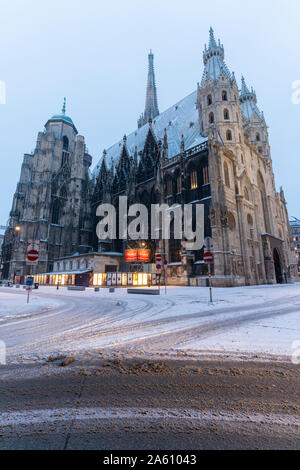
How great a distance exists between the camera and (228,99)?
31781 millimetres

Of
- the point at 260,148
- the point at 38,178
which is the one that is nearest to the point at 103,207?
the point at 38,178

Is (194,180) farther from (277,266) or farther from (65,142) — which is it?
(65,142)

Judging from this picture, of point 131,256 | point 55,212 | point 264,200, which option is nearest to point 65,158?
point 55,212

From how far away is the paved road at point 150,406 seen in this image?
1.44 m

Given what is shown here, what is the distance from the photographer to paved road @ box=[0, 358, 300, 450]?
1.44 metres

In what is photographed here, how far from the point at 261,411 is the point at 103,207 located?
39.9m

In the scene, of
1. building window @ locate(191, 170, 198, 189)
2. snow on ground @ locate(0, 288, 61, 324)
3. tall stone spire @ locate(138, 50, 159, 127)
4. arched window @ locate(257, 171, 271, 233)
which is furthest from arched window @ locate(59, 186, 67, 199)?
snow on ground @ locate(0, 288, 61, 324)

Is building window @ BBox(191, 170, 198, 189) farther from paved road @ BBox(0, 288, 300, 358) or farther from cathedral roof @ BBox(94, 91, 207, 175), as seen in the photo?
paved road @ BBox(0, 288, 300, 358)

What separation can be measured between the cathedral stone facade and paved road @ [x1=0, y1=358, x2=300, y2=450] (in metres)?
20.7

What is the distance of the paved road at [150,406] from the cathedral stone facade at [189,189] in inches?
817

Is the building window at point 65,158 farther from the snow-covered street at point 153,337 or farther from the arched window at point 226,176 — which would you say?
the snow-covered street at point 153,337

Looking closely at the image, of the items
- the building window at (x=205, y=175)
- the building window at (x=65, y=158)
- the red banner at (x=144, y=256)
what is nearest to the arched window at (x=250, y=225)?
the building window at (x=205, y=175)

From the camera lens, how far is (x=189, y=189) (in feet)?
93.1

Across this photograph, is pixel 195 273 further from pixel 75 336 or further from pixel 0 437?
pixel 0 437
